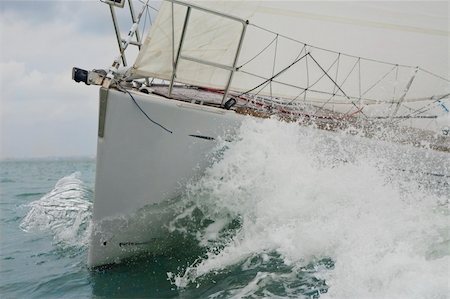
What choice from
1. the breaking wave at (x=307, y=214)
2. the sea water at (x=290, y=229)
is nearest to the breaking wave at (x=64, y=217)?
the sea water at (x=290, y=229)

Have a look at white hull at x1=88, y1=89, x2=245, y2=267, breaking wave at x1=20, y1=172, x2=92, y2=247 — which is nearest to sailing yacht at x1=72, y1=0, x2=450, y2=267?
white hull at x1=88, y1=89, x2=245, y2=267

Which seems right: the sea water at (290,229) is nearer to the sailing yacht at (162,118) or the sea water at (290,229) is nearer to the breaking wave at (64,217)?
the sailing yacht at (162,118)

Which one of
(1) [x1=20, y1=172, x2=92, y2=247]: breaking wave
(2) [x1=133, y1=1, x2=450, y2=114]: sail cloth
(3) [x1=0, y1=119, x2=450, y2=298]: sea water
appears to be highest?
(2) [x1=133, y1=1, x2=450, y2=114]: sail cloth

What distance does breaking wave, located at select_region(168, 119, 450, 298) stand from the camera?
374 cm

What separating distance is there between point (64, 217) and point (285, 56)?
4.46m

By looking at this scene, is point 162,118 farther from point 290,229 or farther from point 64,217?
point 64,217

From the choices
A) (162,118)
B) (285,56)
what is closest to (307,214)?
(162,118)

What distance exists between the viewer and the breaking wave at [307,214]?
374 cm

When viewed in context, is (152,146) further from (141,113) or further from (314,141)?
(314,141)

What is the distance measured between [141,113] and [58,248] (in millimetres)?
2652

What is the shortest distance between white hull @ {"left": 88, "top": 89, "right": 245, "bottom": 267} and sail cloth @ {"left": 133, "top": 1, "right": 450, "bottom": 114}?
38cm

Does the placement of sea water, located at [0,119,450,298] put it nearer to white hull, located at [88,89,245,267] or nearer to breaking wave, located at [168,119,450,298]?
breaking wave, located at [168,119,450,298]

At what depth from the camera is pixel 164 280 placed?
4.27 metres

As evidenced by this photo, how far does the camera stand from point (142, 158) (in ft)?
14.4
